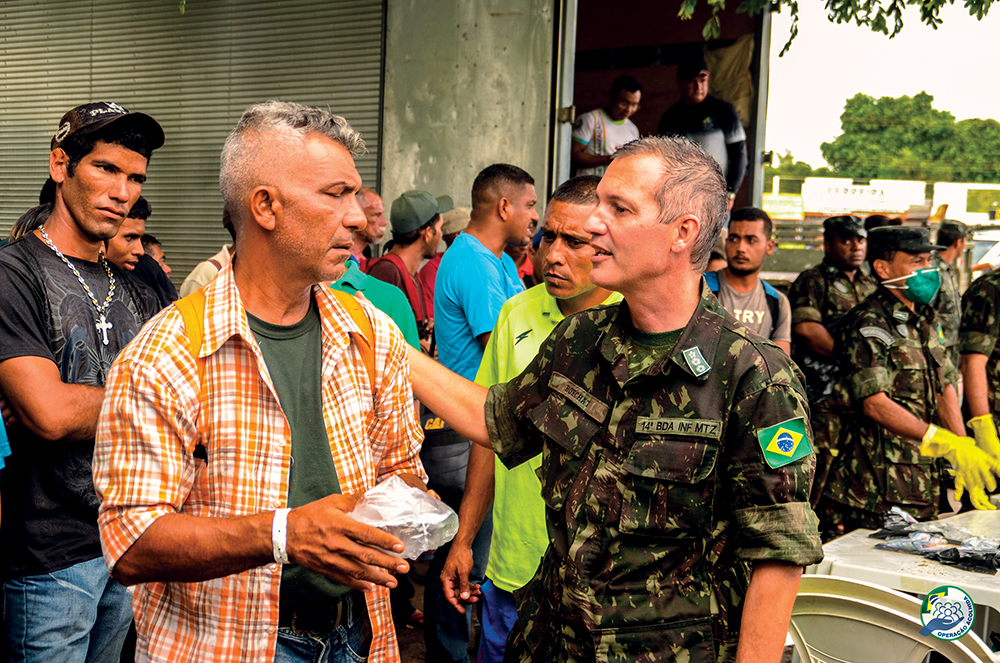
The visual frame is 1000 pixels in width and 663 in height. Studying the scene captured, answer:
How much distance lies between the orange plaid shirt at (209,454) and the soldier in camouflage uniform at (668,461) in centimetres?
51

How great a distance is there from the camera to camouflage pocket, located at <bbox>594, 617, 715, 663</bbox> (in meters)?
1.71

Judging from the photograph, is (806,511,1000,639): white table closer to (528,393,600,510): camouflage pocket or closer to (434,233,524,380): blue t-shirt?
(528,393,600,510): camouflage pocket

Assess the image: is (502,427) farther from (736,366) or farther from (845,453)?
(845,453)

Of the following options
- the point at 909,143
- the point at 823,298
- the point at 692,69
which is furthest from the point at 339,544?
the point at 909,143

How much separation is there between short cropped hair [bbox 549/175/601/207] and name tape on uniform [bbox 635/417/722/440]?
1215 millimetres

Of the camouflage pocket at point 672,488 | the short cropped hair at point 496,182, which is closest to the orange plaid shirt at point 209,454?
the camouflage pocket at point 672,488

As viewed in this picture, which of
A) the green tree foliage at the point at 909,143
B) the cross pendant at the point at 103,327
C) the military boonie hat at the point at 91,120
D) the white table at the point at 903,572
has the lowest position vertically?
the white table at the point at 903,572

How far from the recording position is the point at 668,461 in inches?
68.6

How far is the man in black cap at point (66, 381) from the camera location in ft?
7.27

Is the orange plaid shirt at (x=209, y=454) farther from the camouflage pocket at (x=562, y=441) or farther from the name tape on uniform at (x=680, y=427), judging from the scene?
the name tape on uniform at (x=680, y=427)

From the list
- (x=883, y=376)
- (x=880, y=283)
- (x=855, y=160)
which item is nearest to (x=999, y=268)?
(x=880, y=283)

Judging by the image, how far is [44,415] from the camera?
7.08ft

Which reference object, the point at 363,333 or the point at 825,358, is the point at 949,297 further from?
the point at 363,333

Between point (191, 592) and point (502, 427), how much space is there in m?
Answer: 0.88
